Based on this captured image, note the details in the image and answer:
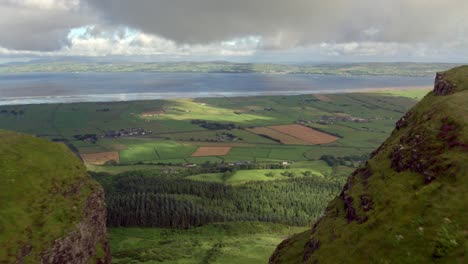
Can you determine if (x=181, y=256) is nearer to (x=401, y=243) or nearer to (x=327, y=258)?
(x=327, y=258)

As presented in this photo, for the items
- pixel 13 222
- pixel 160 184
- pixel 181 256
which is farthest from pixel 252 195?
pixel 13 222

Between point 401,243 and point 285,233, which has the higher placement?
point 401,243

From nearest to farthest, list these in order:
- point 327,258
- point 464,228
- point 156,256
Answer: point 464,228 → point 327,258 → point 156,256

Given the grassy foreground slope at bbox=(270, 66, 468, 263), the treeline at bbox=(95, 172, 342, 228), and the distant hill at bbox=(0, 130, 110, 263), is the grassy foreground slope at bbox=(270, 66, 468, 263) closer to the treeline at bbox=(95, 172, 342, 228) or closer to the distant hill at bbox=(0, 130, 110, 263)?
the distant hill at bbox=(0, 130, 110, 263)

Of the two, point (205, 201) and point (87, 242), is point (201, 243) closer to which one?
point (205, 201)

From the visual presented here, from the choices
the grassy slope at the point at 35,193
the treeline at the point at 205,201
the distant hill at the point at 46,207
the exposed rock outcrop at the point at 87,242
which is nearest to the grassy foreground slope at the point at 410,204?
the exposed rock outcrop at the point at 87,242

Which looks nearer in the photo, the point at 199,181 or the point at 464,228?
the point at 464,228

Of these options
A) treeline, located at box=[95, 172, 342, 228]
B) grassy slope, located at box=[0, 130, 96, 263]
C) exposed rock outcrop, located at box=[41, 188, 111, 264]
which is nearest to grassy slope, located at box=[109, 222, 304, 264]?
treeline, located at box=[95, 172, 342, 228]

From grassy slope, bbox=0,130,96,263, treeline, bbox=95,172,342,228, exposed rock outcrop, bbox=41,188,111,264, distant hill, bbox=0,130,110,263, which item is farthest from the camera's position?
treeline, bbox=95,172,342,228
